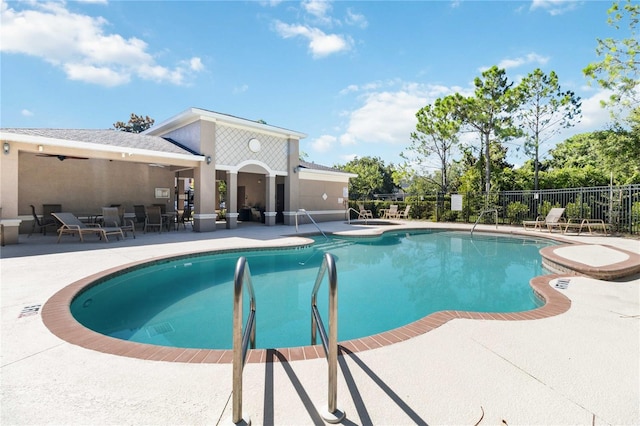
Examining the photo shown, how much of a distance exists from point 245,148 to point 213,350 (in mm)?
13824

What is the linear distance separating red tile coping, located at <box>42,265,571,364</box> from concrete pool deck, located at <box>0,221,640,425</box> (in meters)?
0.09

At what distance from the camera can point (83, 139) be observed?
11.5 m

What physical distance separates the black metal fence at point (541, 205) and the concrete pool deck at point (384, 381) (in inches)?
538

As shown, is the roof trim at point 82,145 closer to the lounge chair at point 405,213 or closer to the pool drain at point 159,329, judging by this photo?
the pool drain at point 159,329

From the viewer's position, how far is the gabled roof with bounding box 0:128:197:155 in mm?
9652

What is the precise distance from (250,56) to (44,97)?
13067 mm

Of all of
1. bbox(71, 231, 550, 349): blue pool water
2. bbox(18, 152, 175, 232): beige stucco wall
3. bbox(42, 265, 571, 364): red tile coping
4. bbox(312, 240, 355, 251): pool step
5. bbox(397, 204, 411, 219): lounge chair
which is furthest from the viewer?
bbox(397, 204, 411, 219): lounge chair

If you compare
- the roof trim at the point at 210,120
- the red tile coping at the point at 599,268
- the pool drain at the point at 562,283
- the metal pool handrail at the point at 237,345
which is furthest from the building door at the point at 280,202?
the metal pool handrail at the point at 237,345

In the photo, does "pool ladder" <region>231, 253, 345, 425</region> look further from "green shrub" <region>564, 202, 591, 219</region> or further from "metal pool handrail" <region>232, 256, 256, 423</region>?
"green shrub" <region>564, 202, 591, 219</region>

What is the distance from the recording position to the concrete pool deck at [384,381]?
214 cm

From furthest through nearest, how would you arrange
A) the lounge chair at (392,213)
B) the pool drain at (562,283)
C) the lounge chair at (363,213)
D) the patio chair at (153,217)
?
1. the lounge chair at (392,213)
2. the lounge chair at (363,213)
3. the patio chair at (153,217)
4. the pool drain at (562,283)

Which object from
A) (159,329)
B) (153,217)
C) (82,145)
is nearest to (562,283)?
(159,329)

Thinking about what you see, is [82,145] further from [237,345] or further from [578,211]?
[578,211]

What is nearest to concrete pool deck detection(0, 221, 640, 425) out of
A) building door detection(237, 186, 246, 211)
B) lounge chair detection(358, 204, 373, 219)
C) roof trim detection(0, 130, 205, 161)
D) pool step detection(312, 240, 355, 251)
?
pool step detection(312, 240, 355, 251)
